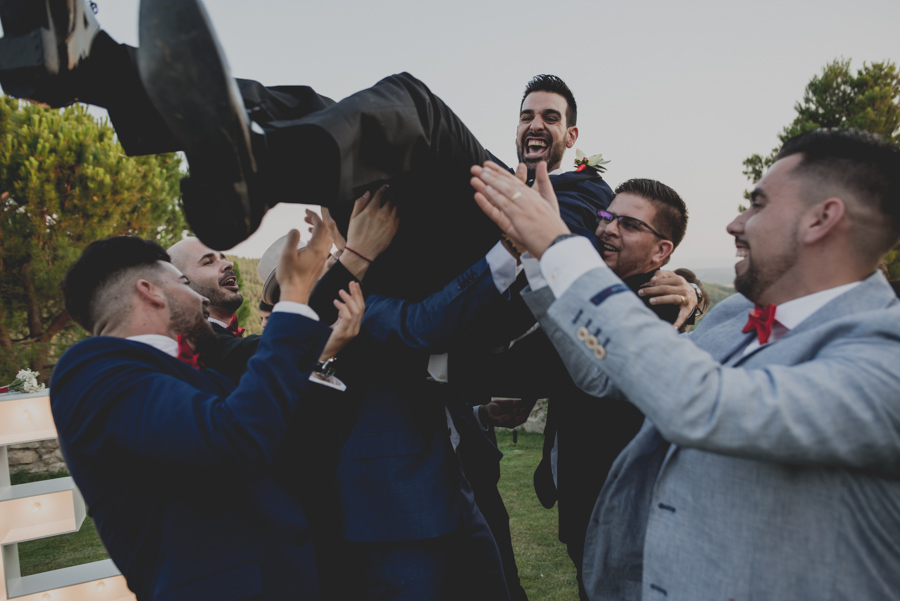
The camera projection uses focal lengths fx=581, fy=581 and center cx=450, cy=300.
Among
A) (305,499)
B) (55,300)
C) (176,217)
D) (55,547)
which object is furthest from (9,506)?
(176,217)

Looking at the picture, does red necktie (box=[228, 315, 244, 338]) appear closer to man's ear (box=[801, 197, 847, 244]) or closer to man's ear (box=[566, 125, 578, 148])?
man's ear (box=[566, 125, 578, 148])

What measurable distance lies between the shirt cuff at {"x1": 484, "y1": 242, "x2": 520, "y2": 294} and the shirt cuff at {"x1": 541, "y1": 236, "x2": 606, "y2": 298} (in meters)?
0.82

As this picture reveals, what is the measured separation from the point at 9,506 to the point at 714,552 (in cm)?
542

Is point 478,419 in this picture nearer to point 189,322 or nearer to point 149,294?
point 189,322

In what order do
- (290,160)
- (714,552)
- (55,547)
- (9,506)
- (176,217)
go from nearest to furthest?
(714,552) < (290,160) < (9,506) < (55,547) < (176,217)

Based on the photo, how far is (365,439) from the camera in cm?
264

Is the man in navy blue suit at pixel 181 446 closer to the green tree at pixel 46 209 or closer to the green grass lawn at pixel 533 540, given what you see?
the green grass lawn at pixel 533 540

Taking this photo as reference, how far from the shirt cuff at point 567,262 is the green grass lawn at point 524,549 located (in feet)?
14.3

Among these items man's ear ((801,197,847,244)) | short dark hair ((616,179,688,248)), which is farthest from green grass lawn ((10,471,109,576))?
man's ear ((801,197,847,244))

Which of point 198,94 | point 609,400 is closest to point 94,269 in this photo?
point 198,94

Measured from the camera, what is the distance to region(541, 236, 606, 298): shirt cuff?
4.73 feet

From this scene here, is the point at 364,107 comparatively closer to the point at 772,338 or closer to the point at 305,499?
the point at 772,338

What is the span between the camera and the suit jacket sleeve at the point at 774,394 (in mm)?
1201

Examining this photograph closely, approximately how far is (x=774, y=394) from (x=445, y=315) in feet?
4.50
